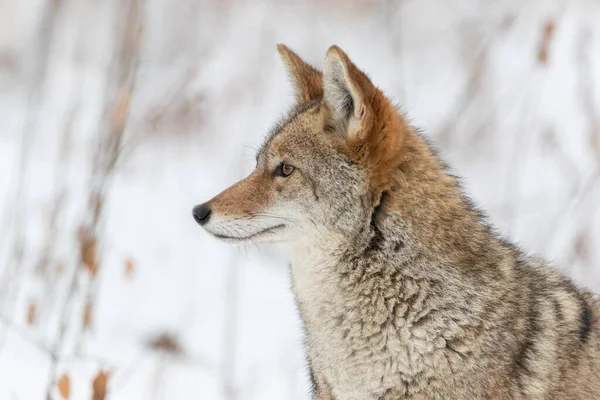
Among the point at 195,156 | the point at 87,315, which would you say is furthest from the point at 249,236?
the point at 195,156

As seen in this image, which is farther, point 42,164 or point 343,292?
point 42,164

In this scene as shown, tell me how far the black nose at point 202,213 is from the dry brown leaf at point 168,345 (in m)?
2.67

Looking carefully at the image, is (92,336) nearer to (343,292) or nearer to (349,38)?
(343,292)

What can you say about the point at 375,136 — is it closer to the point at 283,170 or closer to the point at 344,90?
the point at 344,90

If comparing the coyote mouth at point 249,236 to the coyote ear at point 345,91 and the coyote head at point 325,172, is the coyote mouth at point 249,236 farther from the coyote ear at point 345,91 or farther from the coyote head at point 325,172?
the coyote ear at point 345,91

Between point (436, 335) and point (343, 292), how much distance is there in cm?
Answer: 39

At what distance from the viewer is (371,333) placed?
10.7 feet

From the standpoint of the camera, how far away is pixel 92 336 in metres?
5.84

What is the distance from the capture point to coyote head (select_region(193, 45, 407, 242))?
10.9 ft

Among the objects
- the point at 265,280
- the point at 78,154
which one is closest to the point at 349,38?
the point at 78,154

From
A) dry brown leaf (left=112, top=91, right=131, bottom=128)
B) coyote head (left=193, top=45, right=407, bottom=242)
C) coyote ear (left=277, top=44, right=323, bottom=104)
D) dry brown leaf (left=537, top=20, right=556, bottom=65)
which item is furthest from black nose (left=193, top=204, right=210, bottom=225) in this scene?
dry brown leaf (left=537, top=20, right=556, bottom=65)

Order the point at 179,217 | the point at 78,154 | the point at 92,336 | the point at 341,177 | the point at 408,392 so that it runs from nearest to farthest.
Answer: the point at 408,392 → the point at 341,177 → the point at 92,336 → the point at 179,217 → the point at 78,154

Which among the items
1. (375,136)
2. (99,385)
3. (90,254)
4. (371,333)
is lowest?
(99,385)

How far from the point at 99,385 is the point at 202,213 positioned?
2.91ft
